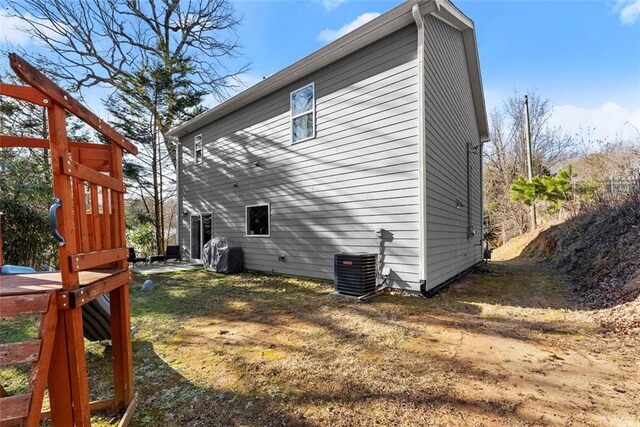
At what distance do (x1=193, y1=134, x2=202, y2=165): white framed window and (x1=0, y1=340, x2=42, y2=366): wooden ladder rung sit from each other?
33.9ft

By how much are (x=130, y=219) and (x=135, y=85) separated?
5720 millimetres

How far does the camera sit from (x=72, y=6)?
12.1 m

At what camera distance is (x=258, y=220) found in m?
8.70

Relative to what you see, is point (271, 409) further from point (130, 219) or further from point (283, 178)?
point (130, 219)

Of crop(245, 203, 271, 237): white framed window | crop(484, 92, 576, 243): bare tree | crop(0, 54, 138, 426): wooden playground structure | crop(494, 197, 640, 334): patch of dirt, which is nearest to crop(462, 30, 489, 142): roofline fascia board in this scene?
crop(494, 197, 640, 334): patch of dirt

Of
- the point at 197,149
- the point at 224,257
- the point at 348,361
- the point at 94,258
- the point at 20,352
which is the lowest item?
the point at 348,361

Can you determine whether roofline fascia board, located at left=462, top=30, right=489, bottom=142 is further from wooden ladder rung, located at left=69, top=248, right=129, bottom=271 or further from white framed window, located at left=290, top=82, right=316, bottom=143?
wooden ladder rung, located at left=69, top=248, right=129, bottom=271

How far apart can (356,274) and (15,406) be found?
15.2 ft

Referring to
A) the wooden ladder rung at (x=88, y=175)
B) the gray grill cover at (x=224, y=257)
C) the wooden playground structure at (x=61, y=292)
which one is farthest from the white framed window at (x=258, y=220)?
the wooden playground structure at (x=61, y=292)

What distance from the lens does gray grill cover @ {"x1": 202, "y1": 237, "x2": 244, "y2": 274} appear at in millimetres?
8742

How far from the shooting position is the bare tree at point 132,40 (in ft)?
40.1

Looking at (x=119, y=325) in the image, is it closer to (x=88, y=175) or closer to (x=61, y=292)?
(x=61, y=292)

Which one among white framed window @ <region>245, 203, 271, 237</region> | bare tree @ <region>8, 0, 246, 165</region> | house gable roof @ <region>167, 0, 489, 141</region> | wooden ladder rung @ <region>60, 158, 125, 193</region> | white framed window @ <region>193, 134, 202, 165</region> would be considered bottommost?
white framed window @ <region>245, 203, 271, 237</region>

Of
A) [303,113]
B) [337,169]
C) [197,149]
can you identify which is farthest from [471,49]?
[197,149]
